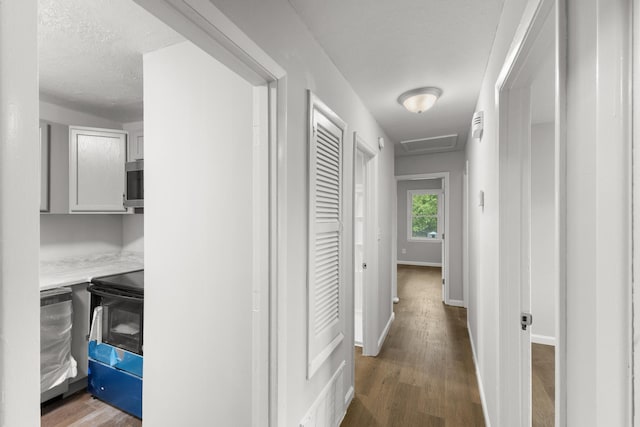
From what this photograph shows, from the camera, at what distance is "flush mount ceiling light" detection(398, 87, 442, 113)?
2.32m

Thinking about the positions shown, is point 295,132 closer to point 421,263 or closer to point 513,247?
point 513,247

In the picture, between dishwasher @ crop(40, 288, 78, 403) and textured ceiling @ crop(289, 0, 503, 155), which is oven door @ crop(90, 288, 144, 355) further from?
textured ceiling @ crop(289, 0, 503, 155)

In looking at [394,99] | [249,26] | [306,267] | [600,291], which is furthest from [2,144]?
[394,99]

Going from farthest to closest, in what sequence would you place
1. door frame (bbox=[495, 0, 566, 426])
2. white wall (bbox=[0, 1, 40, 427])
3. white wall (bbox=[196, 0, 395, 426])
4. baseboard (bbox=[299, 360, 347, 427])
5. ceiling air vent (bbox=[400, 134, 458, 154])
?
1. ceiling air vent (bbox=[400, 134, 458, 154])
2. baseboard (bbox=[299, 360, 347, 427])
3. door frame (bbox=[495, 0, 566, 426])
4. white wall (bbox=[196, 0, 395, 426])
5. white wall (bbox=[0, 1, 40, 427])

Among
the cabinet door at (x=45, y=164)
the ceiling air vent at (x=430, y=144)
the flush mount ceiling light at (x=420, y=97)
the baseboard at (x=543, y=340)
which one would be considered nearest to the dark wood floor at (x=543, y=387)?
the baseboard at (x=543, y=340)

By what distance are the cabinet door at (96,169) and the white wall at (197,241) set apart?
4.68 feet

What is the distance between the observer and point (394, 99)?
2.55m

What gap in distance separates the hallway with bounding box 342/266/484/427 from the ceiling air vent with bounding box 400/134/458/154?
240 centimetres

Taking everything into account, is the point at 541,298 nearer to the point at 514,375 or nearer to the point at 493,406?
the point at 493,406

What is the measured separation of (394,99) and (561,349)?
7.38 feet

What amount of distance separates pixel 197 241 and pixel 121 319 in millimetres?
1172

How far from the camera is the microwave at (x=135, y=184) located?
244 centimetres

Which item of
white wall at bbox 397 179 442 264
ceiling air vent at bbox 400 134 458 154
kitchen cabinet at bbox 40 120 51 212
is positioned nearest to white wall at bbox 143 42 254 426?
kitchen cabinet at bbox 40 120 51 212

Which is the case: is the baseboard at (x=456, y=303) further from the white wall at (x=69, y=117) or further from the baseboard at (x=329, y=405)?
the white wall at (x=69, y=117)
